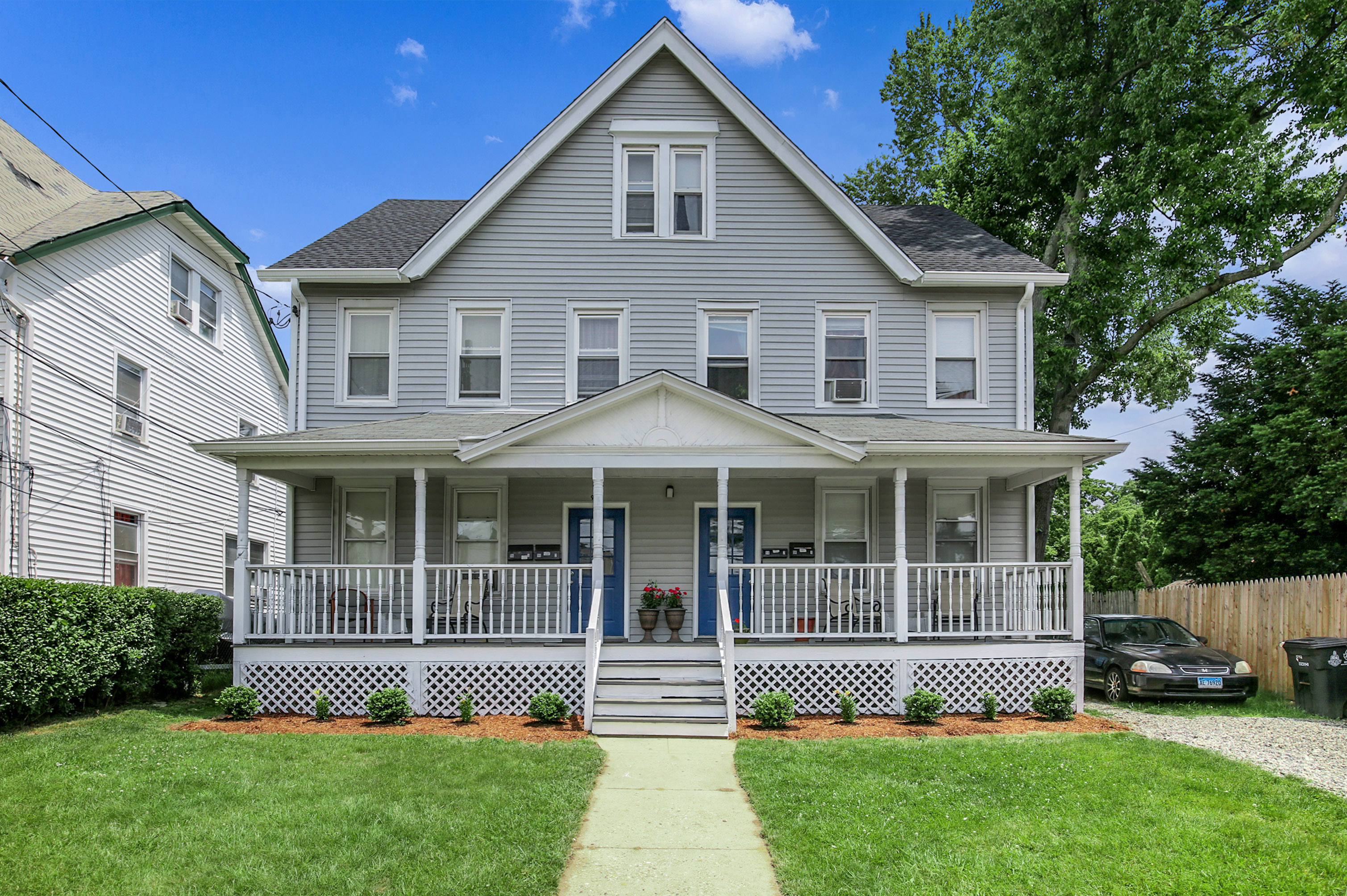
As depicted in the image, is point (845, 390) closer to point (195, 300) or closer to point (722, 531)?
point (722, 531)

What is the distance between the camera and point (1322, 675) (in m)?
12.3

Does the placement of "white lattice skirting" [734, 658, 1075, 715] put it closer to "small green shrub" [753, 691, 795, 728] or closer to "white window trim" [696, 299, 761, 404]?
"small green shrub" [753, 691, 795, 728]

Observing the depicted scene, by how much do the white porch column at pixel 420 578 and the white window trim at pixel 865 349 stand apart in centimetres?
599

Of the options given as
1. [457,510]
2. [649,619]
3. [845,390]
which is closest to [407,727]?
[649,619]

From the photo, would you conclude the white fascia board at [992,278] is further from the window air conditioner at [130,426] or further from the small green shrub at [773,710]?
the window air conditioner at [130,426]

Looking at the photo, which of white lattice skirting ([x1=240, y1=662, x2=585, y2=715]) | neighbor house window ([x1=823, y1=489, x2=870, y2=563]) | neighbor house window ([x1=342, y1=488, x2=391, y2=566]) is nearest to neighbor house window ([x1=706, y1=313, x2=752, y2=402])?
neighbor house window ([x1=823, y1=489, x2=870, y2=563])

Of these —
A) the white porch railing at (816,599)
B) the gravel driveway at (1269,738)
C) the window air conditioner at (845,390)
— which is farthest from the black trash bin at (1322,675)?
the window air conditioner at (845,390)

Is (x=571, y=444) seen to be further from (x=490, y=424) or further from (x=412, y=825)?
(x=412, y=825)

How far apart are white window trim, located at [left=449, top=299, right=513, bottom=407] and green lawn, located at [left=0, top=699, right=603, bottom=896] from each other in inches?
236

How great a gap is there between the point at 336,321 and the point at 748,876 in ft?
36.9

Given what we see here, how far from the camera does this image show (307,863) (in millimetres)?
5871

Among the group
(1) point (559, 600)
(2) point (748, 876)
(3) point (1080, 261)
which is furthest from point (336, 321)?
(3) point (1080, 261)

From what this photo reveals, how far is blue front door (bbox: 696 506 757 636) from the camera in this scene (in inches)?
559

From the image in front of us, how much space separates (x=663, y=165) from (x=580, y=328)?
9.38ft
